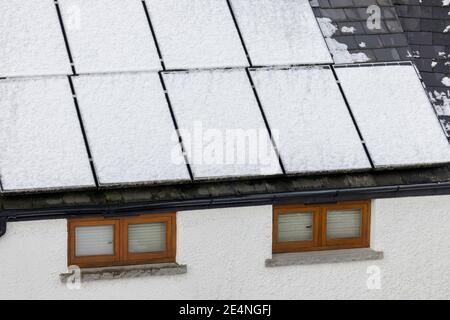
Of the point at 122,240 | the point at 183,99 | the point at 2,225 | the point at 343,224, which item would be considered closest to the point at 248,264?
the point at 343,224

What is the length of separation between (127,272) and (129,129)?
5.12 ft

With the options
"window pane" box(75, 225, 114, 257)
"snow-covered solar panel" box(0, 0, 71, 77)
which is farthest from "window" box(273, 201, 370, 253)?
"snow-covered solar panel" box(0, 0, 71, 77)

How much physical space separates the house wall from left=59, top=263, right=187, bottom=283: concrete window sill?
0.22 ft

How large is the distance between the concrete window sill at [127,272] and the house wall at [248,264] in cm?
7

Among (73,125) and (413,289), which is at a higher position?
(73,125)

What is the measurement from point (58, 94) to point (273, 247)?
9.78 ft

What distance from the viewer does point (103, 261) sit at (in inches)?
570

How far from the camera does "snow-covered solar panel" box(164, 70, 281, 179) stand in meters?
14.6

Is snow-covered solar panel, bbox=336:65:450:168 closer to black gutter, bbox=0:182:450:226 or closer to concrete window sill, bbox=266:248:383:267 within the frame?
black gutter, bbox=0:182:450:226

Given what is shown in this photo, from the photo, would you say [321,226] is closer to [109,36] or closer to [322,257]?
[322,257]

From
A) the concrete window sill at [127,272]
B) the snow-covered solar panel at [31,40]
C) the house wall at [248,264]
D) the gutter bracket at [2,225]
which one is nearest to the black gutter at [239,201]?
the gutter bracket at [2,225]

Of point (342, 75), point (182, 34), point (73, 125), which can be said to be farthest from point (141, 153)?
point (342, 75)
